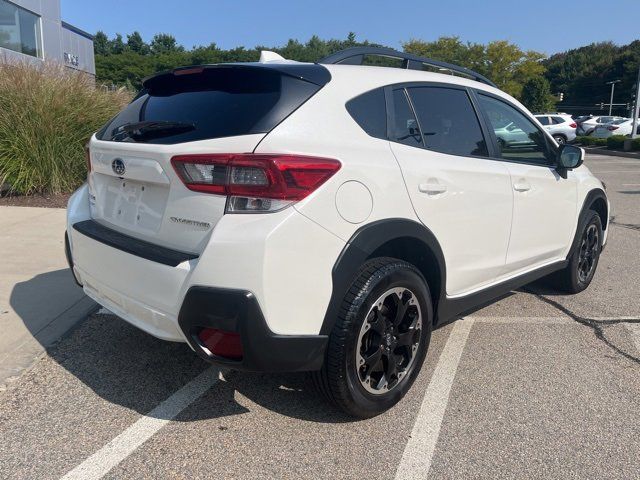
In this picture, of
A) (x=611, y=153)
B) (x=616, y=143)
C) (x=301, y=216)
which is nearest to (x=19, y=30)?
(x=301, y=216)

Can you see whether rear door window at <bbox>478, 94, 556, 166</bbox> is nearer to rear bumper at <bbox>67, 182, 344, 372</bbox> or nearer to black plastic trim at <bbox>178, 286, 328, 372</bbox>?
rear bumper at <bbox>67, 182, 344, 372</bbox>

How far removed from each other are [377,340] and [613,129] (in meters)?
35.3

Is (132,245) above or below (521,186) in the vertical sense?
below

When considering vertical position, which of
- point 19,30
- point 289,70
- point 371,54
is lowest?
point 289,70

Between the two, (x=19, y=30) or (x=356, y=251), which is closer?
(x=356, y=251)

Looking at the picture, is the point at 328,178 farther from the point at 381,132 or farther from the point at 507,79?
the point at 507,79

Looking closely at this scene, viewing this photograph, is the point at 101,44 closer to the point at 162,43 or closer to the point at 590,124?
the point at 162,43

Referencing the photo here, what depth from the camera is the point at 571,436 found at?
284cm

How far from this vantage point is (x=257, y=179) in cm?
243

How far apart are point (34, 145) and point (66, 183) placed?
724 mm

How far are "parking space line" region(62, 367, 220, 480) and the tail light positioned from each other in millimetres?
1224

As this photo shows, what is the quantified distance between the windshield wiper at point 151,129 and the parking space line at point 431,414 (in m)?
1.85

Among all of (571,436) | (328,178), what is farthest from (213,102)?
(571,436)

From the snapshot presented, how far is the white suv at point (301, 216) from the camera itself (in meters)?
2.43
